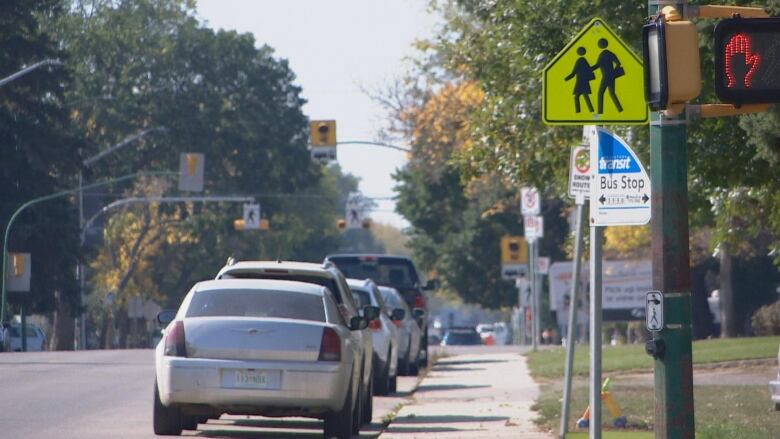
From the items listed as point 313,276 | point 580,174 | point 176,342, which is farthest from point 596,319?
point 313,276

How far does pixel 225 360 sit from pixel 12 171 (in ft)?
139

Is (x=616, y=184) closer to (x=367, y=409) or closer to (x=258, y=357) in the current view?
(x=258, y=357)

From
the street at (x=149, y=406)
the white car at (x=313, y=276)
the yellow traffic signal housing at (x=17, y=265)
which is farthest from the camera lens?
the yellow traffic signal housing at (x=17, y=265)

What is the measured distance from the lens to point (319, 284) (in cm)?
1611

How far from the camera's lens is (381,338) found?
2072 cm

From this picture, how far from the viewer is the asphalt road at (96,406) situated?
15.2 m

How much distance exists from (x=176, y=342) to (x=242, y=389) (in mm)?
744

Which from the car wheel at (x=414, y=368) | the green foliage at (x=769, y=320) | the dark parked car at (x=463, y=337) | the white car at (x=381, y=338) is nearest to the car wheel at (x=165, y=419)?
the white car at (x=381, y=338)

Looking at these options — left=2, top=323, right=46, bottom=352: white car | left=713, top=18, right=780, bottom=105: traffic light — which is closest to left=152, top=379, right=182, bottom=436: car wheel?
left=713, top=18, right=780, bottom=105: traffic light

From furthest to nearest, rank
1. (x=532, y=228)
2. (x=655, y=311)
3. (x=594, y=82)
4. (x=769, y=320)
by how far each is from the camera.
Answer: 1. (x=769, y=320)
2. (x=532, y=228)
3. (x=594, y=82)
4. (x=655, y=311)

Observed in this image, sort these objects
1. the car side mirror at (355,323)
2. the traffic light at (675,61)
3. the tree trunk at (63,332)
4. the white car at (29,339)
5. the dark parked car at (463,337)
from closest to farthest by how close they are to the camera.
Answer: the traffic light at (675,61), the car side mirror at (355,323), the white car at (29,339), the tree trunk at (63,332), the dark parked car at (463,337)

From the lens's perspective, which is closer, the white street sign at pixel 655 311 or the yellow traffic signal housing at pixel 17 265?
the white street sign at pixel 655 311

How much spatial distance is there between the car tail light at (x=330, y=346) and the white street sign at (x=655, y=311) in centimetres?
493

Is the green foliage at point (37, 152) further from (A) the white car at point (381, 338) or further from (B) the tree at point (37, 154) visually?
(A) the white car at point (381, 338)
